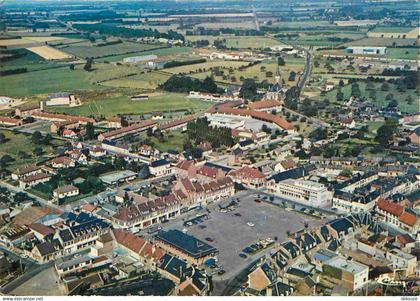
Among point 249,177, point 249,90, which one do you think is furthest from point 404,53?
point 249,177

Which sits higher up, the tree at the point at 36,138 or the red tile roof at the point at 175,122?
the red tile roof at the point at 175,122

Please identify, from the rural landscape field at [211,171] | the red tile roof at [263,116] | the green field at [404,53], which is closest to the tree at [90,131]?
the rural landscape field at [211,171]

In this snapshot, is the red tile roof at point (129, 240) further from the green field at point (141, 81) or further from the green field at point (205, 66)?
the green field at point (205, 66)

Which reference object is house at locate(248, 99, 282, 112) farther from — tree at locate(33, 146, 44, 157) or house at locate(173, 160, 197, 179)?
tree at locate(33, 146, 44, 157)

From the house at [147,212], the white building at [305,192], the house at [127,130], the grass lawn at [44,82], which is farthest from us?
the grass lawn at [44,82]

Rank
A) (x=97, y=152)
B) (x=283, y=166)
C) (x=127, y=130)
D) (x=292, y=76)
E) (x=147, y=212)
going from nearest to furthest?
(x=147, y=212) → (x=283, y=166) → (x=97, y=152) → (x=127, y=130) → (x=292, y=76)

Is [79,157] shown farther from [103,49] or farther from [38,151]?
[103,49]

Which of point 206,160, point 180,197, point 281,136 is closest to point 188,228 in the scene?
point 180,197
